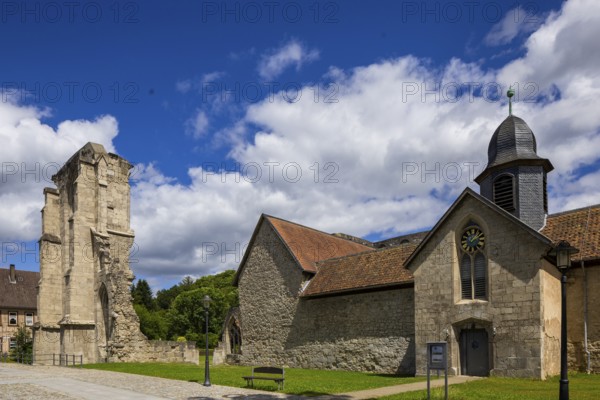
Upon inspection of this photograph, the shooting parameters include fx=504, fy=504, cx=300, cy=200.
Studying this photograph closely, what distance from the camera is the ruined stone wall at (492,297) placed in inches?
747

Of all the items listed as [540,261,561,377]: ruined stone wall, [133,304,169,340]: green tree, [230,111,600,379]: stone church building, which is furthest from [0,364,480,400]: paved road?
[133,304,169,340]: green tree

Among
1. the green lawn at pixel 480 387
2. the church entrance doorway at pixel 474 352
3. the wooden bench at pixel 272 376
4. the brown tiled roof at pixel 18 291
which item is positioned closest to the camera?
the green lawn at pixel 480 387

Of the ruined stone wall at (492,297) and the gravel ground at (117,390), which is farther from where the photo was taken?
the ruined stone wall at (492,297)

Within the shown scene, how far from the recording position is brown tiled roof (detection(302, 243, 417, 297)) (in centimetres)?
2555

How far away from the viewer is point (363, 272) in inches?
1083

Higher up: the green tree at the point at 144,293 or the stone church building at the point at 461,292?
the stone church building at the point at 461,292

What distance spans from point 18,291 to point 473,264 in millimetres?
60880

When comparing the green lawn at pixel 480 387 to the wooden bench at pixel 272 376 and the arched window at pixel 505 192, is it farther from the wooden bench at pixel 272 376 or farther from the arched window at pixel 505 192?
the arched window at pixel 505 192

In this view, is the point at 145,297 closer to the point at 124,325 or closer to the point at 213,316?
the point at 213,316

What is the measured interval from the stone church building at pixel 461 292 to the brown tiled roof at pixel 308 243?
0.67ft

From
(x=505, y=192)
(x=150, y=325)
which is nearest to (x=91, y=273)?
(x=505, y=192)

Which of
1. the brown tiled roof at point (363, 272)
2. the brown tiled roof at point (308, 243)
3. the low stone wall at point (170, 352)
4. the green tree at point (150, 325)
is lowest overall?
the green tree at point (150, 325)

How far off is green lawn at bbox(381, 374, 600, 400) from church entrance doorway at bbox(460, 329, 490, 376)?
1712 millimetres

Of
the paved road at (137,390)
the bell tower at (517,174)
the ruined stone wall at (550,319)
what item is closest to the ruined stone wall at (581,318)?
the ruined stone wall at (550,319)
